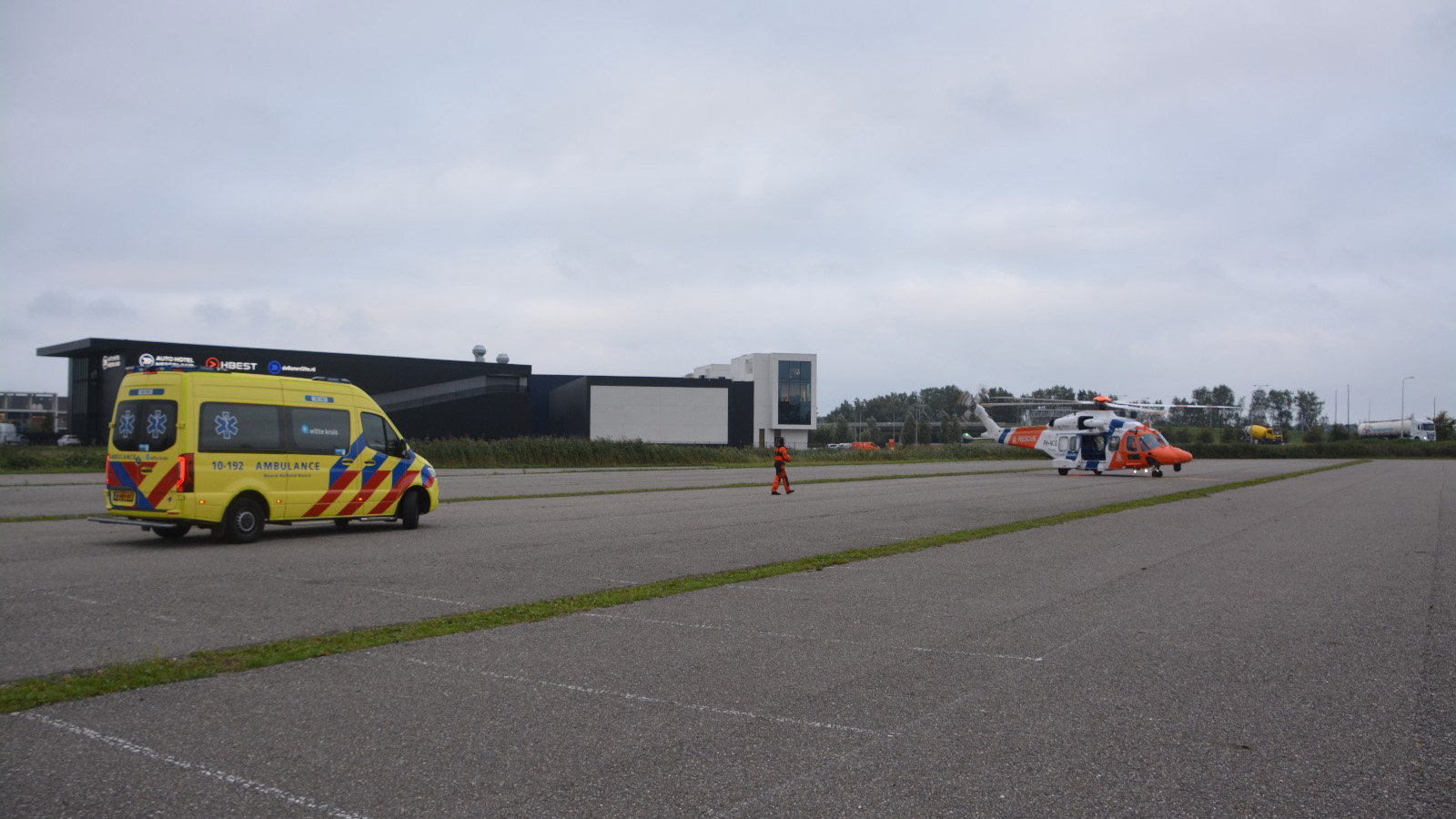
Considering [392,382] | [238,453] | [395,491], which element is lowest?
[395,491]

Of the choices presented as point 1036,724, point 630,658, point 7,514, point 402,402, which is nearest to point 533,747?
point 630,658

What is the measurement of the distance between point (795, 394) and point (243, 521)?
78594 millimetres

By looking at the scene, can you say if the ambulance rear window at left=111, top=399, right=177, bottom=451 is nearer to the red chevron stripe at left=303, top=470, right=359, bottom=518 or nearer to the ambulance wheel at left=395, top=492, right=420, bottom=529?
the red chevron stripe at left=303, top=470, right=359, bottom=518

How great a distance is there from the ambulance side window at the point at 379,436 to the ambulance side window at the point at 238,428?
157 cm

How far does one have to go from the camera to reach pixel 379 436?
52.1ft

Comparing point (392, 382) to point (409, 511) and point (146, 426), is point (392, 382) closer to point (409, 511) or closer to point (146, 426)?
point (409, 511)

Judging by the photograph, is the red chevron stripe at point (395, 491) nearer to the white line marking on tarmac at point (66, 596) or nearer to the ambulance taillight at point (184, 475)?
the ambulance taillight at point (184, 475)

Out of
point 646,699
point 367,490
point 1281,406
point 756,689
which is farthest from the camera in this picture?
point 1281,406

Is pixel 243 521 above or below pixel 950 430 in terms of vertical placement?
below

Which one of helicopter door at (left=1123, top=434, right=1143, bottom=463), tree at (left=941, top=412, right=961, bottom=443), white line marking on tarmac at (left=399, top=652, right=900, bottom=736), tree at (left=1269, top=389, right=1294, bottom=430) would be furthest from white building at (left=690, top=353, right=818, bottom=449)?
tree at (left=1269, top=389, right=1294, bottom=430)

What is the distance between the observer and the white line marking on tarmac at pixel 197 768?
4141 millimetres

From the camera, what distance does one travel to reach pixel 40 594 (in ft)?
30.1

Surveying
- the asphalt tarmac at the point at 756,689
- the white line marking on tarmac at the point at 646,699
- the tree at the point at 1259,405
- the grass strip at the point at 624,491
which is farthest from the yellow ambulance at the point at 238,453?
the tree at the point at 1259,405

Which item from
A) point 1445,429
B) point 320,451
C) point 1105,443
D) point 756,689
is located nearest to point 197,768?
point 756,689
